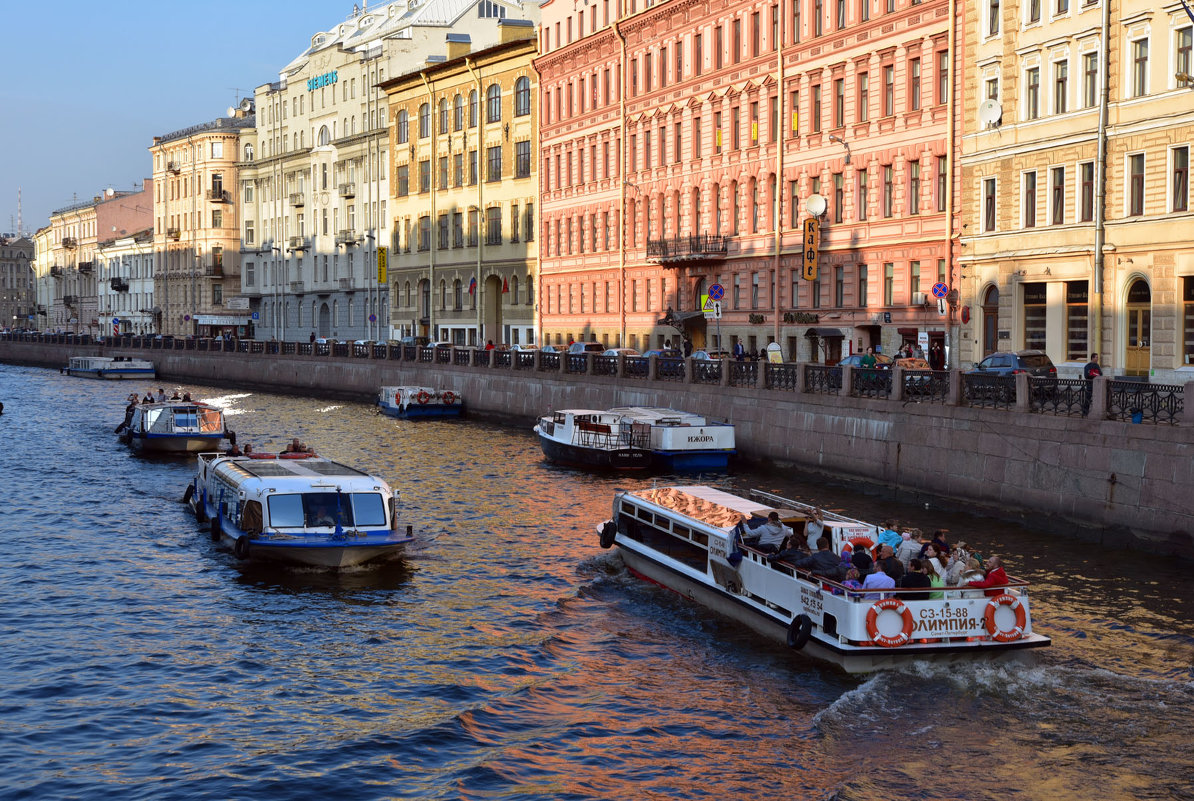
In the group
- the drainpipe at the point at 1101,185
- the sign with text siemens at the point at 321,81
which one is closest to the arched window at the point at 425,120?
the sign with text siemens at the point at 321,81

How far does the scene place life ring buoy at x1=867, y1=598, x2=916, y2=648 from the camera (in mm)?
19516

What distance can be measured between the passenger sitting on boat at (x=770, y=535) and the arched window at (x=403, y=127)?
79.4 meters

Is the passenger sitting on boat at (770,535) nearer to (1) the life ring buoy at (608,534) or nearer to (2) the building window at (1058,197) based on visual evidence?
(1) the life ring buoy at (608,534)

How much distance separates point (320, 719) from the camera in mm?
18938

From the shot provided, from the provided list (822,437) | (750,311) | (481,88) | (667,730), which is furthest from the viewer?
(481,88)

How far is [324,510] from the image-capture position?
2761 cm

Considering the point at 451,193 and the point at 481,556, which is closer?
the point at 481,556

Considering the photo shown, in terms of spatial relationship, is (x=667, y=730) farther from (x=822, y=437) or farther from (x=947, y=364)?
(x=947, y=364)

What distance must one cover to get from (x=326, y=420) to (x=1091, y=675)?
46.9m

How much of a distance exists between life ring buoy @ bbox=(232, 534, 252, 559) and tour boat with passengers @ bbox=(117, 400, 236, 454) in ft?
68.1

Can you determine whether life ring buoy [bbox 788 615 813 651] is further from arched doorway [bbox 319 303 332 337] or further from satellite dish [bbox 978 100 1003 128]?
arched doorway [bbox 319 303 332 337]

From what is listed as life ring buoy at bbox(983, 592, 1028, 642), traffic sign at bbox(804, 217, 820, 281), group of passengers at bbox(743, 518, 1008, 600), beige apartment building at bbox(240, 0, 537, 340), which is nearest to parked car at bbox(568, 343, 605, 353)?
traffic sign at bbox(804, 217, 820, 281)

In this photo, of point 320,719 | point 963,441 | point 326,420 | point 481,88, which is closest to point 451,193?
point 481,88

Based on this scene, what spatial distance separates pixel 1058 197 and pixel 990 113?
409 centimetres
